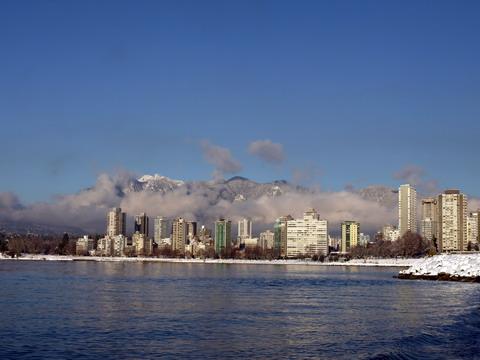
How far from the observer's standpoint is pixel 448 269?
378 ft

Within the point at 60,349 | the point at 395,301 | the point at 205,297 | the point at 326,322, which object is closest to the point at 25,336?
the point at 60,349

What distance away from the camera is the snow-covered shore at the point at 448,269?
107m

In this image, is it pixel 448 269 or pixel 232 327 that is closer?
pixel 232 327

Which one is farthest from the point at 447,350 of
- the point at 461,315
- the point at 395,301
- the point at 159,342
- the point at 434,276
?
the point at 434,276

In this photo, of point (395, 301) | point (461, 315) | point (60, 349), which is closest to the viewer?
point (60, 349)

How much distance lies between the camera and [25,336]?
35156 mm

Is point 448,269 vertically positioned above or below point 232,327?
below

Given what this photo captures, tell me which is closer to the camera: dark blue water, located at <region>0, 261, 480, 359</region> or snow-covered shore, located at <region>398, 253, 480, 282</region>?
dark blue water, located at <region>0, 261, 480, 359</region>

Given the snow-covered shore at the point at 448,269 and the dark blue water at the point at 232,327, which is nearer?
the dark blue water at the point at 232,327

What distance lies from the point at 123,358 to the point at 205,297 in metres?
33.6

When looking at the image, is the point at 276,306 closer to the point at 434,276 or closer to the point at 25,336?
the point at 25,336

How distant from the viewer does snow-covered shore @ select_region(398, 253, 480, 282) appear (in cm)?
10725

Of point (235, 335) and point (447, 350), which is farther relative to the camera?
point (235, 335)

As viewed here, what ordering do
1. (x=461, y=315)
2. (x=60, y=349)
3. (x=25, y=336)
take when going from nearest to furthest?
1. (x=60, y=349)
2. (x=25, y=336)
3. (x=461, y=315)
